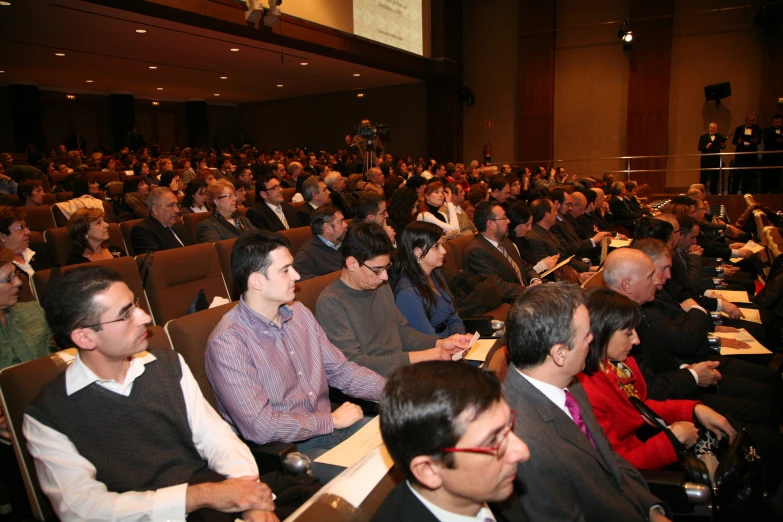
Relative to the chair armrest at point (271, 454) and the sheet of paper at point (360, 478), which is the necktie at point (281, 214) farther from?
the sheet of paper at point (360, 478)

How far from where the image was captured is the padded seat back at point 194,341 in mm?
1938

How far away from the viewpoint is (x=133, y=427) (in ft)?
4.98

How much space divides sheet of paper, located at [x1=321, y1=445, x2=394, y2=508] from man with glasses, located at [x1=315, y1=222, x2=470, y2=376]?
123 cm

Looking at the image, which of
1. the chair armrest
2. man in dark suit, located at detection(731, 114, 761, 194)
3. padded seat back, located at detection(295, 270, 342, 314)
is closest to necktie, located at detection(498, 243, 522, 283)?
padded seat back, located at detection(295, 270, 342, 314)

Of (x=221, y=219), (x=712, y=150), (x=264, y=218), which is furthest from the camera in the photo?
(x=712, y=150)

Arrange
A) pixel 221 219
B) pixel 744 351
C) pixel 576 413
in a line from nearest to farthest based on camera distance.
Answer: pixel 576 413, pixel 744 351, pixel 221 219

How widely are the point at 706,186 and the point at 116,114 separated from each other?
15.9 m

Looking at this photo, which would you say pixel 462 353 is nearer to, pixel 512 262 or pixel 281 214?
pixel 512 262

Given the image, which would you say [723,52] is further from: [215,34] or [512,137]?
[215,34]

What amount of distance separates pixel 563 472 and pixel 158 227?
3815mm

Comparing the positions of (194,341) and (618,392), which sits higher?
(194,341)

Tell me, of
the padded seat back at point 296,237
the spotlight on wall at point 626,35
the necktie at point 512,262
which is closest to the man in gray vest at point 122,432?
the padded seat back at point 296,237

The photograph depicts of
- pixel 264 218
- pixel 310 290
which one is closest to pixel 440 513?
pixel 310 290

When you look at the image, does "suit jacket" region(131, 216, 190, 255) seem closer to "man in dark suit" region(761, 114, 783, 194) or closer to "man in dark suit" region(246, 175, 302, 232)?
"man in dark suit" region(246, 175, 302, 232)
